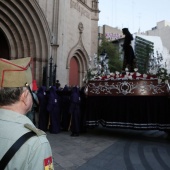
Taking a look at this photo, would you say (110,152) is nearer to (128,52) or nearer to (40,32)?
(128,52)

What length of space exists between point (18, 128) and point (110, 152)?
5.03 m

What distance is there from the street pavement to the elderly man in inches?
141

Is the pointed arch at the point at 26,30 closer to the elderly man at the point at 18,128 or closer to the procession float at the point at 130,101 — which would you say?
the procession float at the point at 130,101

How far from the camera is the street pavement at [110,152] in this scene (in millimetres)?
4906

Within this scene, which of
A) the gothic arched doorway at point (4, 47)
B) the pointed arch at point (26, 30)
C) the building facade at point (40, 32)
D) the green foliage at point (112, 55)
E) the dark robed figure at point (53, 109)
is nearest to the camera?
the dark robed figure at point (53, 109)

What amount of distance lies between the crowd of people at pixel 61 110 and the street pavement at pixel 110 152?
1.55ft

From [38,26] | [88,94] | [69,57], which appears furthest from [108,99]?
[69,57]

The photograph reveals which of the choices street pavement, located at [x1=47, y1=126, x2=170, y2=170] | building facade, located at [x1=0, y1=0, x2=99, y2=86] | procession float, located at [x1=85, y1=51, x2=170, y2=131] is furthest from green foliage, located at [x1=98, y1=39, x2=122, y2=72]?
street pavement, located at [x1=47, y1=126, x2=170, y2=170]

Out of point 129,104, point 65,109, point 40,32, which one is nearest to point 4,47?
point 40,32

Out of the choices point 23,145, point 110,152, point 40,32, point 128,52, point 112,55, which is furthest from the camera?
point 112,55

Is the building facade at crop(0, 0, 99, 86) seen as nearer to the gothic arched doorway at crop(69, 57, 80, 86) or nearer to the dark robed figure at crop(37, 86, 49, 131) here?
the gothic arched doorway at crop(69, 57, 80, 86)

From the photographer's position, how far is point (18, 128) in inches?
49.1

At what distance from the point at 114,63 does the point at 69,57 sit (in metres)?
20.6

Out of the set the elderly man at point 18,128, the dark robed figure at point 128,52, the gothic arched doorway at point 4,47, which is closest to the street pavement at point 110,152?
the dark robed figure at point 128,52
